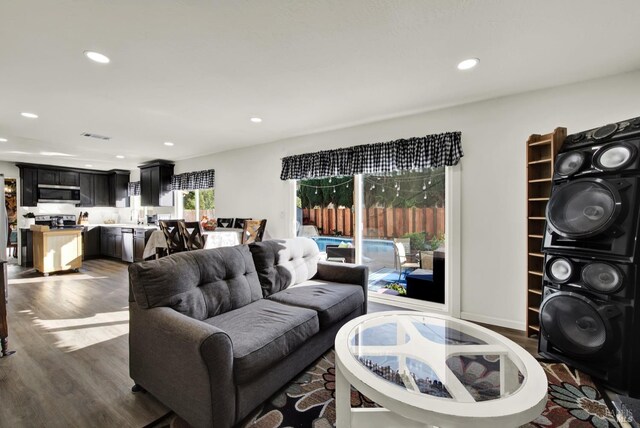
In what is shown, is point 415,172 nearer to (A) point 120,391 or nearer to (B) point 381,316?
(B) point 381,316

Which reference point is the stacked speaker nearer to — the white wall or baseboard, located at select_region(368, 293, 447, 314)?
the white wall

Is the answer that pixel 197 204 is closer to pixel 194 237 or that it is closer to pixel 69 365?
pixel 194 237

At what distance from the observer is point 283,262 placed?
275 centimetres

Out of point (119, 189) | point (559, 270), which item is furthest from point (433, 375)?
point (119, 189)

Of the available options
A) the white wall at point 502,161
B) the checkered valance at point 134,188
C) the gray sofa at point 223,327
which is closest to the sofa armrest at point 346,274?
the gray sofa at point 223,327

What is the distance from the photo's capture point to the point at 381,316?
1.96 m

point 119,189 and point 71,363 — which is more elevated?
point 119,189

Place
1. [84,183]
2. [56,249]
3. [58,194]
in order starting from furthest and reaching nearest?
[84,183] < [58,194] < [56,249]

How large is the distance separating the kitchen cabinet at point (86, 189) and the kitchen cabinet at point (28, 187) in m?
0.81

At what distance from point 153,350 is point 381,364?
4.24 feet

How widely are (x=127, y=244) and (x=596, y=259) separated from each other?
746 cm

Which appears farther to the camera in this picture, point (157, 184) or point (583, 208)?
point (157, 184)

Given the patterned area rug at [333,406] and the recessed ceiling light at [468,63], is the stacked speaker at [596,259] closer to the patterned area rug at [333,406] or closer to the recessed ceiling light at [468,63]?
the patterned area rug at [333,406]

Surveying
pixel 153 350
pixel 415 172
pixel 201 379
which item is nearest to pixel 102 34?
pixel 153 350
